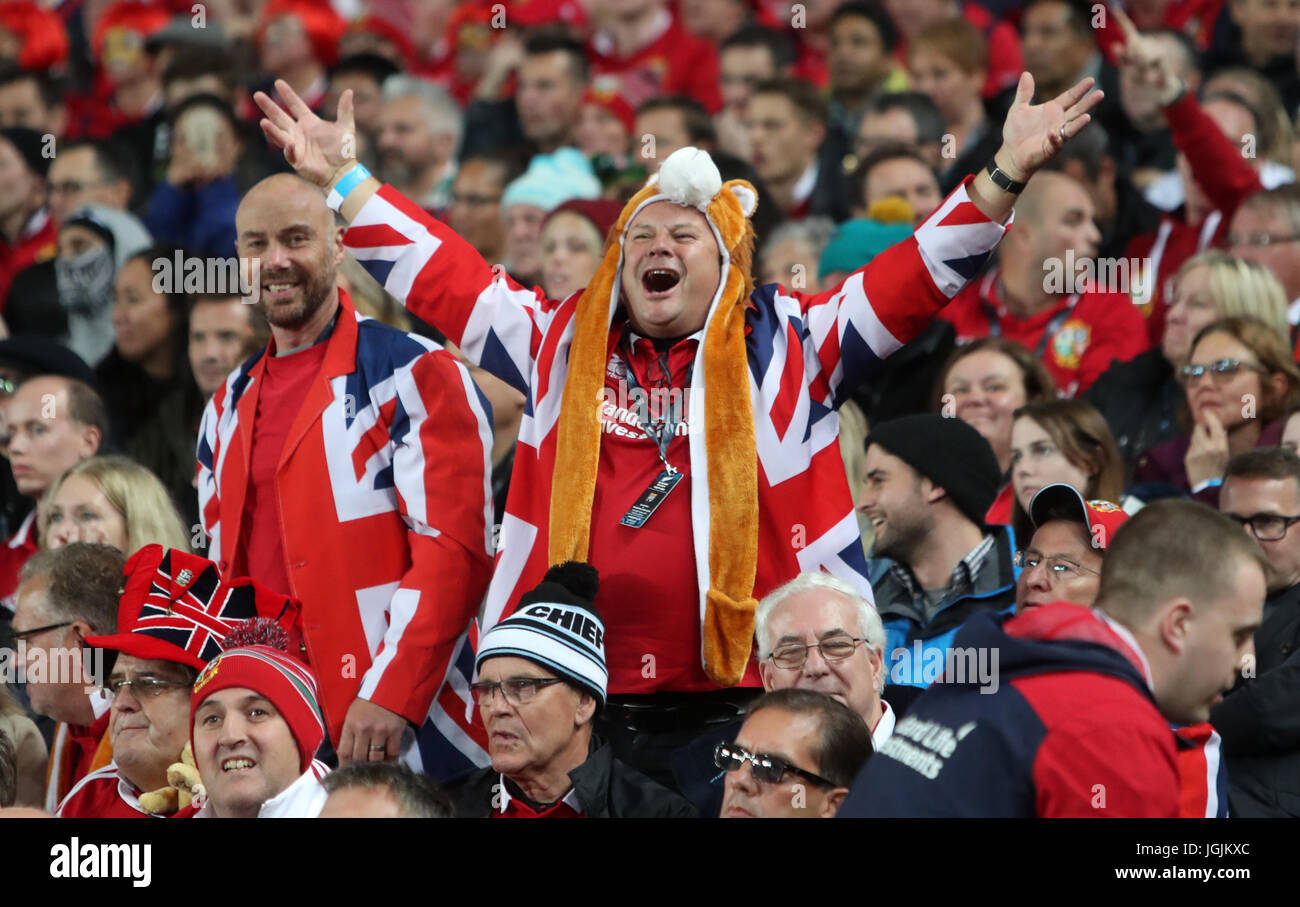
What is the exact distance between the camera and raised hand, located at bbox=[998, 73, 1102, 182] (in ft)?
15.5

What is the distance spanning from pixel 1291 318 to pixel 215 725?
4.75 m

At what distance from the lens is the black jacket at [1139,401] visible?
702cm

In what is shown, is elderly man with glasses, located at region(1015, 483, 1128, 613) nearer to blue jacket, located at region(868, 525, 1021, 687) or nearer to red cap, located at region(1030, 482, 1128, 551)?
red cap, located at region(1030, 482, 1128, 551)

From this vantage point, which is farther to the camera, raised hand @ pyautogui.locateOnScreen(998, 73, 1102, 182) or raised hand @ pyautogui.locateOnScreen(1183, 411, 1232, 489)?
raised hand @ pyautogui.locateOnScreen(1183, 411, 1232, 489)

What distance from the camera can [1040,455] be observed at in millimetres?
5965

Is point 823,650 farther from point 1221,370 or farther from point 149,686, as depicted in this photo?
point 1221,370

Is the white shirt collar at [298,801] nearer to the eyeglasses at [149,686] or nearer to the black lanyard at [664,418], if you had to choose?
the eyeglasses at [149,686]

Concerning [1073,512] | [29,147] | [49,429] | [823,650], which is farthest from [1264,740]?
[29,147]

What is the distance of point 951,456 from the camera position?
228 inches

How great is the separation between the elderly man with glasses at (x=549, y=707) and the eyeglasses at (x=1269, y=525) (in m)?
1.97

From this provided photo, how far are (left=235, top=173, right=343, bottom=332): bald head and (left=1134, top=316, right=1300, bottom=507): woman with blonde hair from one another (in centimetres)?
305

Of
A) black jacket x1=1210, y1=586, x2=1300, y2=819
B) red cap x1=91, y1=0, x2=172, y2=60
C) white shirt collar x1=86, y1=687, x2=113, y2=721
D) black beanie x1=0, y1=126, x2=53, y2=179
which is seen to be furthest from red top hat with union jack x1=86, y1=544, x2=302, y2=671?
red cap x1=91, y1=0, x2=172, y2=60

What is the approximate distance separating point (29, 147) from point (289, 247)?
613 cm

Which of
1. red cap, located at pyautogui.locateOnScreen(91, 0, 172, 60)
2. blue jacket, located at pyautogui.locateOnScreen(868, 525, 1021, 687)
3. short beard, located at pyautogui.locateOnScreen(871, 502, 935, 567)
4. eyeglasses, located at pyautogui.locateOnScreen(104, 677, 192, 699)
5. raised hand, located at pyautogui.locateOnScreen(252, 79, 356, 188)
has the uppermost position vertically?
red cap, located at pyautogui.locateOnScreen(91, 0, 172, 60)
